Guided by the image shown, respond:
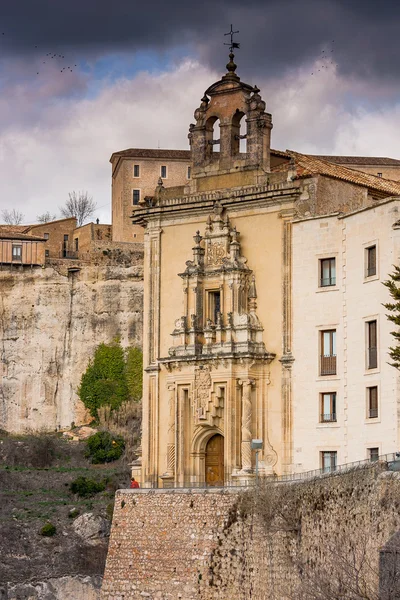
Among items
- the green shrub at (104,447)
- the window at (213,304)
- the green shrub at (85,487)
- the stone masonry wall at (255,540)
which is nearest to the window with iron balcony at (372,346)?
the stone masonry wall at (255,540)

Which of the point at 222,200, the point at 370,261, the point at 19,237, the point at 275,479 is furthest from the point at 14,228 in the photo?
the point at 370,261

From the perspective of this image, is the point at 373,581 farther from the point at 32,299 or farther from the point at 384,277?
the point at 32,299

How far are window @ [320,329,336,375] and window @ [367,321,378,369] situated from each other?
1.70 meters

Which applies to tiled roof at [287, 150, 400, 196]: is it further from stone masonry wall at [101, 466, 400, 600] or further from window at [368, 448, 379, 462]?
stone masonry wall at [101, 466, 400, 600]

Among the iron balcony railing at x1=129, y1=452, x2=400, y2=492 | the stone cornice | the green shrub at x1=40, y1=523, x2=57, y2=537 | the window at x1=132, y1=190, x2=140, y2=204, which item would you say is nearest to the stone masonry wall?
the iron balcony railing at x1=129, y1=452, x2=400, y2=492

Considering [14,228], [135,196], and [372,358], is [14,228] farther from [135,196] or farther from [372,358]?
[372,358]

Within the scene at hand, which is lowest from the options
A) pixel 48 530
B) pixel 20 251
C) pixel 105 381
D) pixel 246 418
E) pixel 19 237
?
pixel 48 530

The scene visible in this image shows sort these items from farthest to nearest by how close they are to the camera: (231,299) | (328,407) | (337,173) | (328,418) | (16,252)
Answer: (16,252) < (337,173) < (231,299) < (328,407) < (328,418)

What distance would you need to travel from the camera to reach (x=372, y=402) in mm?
45812

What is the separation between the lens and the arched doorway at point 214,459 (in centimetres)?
4975

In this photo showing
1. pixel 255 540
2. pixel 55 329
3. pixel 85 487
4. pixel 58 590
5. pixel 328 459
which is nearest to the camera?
pixel 255 540

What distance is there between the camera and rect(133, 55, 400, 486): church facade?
48.7 meters

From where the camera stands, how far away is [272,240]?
49625mm

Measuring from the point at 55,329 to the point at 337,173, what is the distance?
1755 inches
